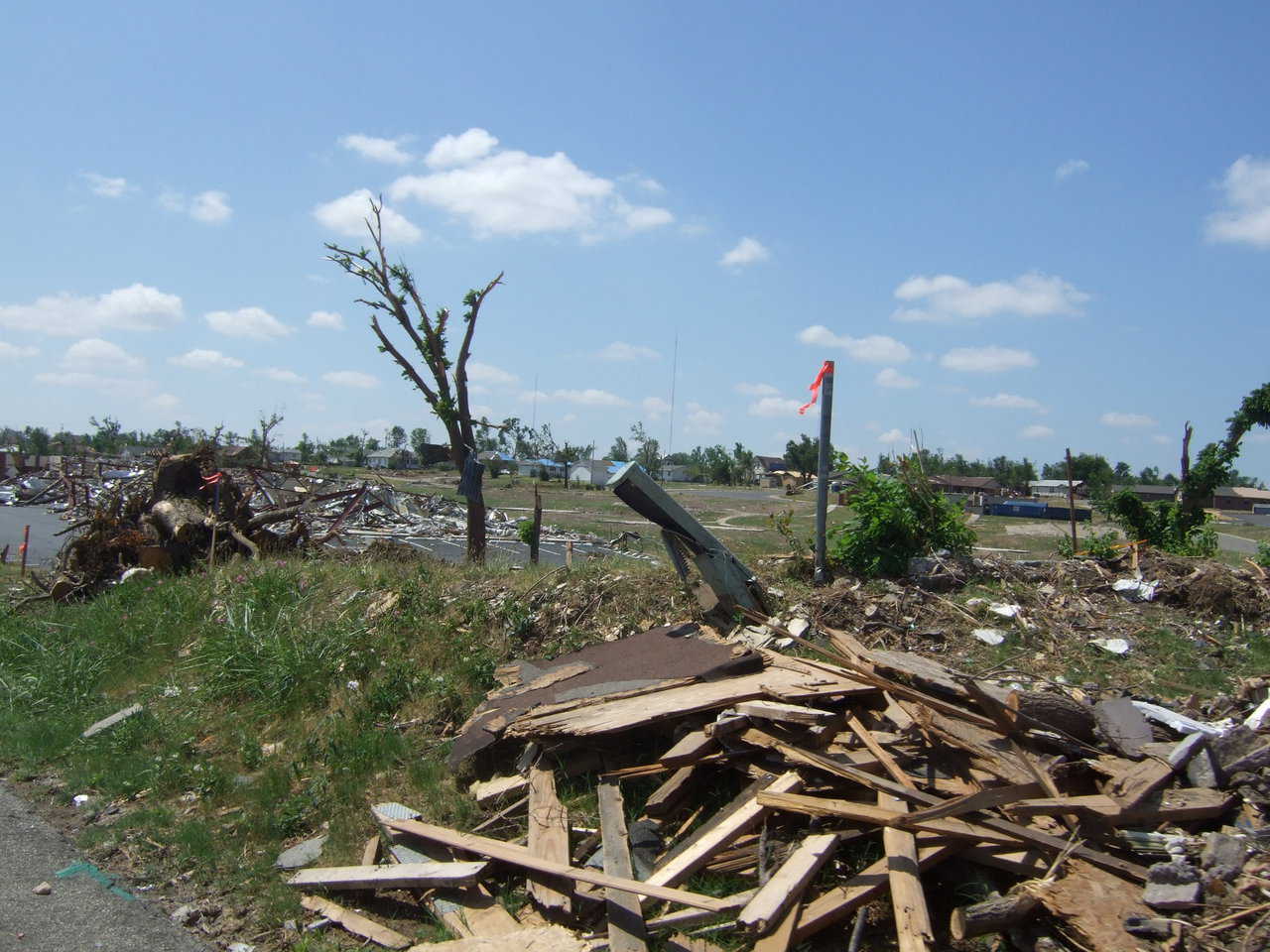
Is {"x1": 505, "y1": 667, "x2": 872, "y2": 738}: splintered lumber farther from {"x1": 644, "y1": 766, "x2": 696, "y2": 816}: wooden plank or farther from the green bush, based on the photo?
the green bush

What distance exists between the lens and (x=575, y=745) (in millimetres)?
5324

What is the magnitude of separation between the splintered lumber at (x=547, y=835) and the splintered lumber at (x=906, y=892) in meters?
1.54

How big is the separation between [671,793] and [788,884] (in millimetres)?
1138

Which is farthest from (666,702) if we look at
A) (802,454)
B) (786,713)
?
(802,454)

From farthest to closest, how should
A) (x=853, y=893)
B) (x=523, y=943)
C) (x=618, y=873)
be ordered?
1. (x=618, y=873)
2. (x=523, y=943)
3. (x=853, y=893)

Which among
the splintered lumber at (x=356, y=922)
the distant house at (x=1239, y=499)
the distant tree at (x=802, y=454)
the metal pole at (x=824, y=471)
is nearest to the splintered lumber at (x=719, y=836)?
the splintered lumber at (x=356, y=922)

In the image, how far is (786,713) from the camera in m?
4.64

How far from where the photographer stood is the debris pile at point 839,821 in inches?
137

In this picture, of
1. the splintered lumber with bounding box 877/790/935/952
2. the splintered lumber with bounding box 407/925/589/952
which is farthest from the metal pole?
the splintered lumber with bounding box 407/925/589/952

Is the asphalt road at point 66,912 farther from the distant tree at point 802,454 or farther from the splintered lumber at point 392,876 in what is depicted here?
the distant tree at point 802,454

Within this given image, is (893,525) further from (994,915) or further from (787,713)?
(994,915)

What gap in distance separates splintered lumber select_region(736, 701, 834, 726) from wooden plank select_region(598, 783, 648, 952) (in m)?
0.88

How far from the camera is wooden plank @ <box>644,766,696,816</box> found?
4.69m

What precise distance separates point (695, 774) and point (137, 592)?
28.1ft
